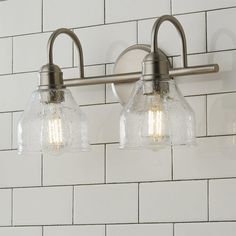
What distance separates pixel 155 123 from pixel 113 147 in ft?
0.73

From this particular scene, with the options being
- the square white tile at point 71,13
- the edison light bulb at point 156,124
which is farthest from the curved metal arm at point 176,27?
the square white tile at point 71,13

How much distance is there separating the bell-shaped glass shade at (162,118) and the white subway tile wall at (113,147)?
11 centimetres

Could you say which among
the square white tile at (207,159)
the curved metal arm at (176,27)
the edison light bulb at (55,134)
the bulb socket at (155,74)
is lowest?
the square white tile at (207,159)

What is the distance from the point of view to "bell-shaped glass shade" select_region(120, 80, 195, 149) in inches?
57.8

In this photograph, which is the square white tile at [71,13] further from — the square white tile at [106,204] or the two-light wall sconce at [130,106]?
the square white tile at [106,204]

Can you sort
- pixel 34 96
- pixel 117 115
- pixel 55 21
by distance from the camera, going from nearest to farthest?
1. pixel 34 96
2. pixel 117 115
3. pixel 55 21

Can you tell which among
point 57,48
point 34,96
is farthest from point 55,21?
point 34,96

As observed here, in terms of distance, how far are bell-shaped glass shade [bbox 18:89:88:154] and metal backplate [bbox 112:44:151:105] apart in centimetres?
13

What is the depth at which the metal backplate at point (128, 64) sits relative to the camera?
163cm

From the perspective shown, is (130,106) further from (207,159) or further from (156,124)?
(207,159)

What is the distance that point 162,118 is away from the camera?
1.47 metres

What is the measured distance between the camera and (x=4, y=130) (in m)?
1.80

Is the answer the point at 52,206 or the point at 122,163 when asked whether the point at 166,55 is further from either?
the point at 52,206

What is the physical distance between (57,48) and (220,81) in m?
0.42
